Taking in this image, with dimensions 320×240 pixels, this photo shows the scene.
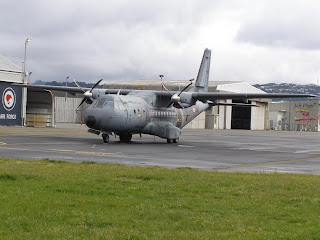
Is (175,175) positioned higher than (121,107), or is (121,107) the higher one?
(121,107)

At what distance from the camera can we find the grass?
26.1ft

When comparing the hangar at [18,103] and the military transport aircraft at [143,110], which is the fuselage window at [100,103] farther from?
the hangar at [18,103]

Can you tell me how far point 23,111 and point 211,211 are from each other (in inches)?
2115

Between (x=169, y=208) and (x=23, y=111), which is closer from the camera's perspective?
(x=169, y=208)

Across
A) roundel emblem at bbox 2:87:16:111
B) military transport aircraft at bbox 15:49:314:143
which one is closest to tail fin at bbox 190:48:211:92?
military transport aircraft at bbox 15:49:314:143

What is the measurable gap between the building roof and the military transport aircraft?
1919cm

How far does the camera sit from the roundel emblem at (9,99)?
57.3 m

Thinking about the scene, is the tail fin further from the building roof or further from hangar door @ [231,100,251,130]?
hangar door @ [231,100,251,130]

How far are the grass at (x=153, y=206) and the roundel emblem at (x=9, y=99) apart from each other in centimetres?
4443

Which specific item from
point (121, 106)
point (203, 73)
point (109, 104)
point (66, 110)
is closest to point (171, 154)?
point (109, 104)

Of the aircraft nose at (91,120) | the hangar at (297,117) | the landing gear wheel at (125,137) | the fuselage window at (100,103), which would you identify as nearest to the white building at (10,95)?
the landing gear wheel at (125,137)

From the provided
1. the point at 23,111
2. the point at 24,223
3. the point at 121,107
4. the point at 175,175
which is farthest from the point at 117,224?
the point at 23,111

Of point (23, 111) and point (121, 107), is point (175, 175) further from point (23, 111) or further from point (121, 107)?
point (23, 111)

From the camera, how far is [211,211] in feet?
32.0
